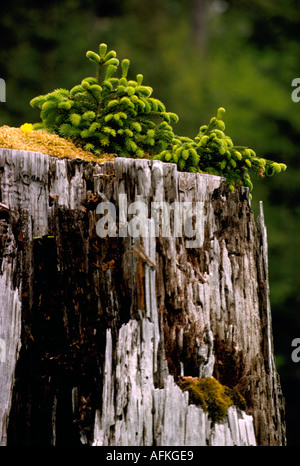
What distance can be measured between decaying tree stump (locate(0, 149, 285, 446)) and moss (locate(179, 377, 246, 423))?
0.10ft

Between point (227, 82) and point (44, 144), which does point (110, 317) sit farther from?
point (227, 82)

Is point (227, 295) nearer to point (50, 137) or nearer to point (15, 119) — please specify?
point (50, 137)

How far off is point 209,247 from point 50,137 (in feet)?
3.95

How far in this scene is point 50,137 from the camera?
3.15 meters

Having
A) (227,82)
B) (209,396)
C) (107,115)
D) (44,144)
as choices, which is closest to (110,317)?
(209,396)

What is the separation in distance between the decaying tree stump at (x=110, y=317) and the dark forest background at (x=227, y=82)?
8.86 meters

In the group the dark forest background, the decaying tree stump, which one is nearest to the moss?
the decaying tree stump

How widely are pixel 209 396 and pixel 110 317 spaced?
2.08 feet

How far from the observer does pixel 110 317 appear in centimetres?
254

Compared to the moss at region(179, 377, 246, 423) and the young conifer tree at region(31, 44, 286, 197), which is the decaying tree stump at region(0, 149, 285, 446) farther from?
the young conifer tree at region(31, 44, 286, 197)

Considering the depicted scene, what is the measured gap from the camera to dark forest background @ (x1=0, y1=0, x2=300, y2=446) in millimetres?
11219

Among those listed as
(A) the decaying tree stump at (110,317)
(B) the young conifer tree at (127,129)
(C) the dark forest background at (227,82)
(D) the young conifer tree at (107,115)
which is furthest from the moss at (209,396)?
(C) the dark forest background at (227,82)
